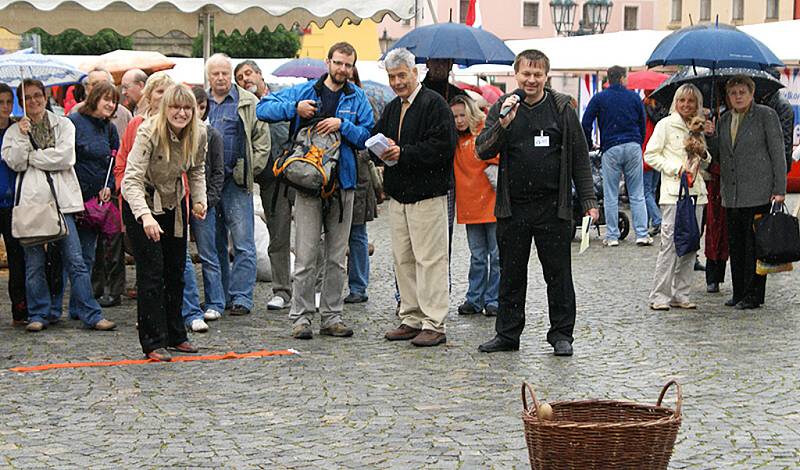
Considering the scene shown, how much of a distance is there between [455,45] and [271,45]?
127 feet

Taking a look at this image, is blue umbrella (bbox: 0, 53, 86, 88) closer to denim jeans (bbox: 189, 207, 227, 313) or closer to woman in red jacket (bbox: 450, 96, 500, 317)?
denim jeans (bbox: 189, 207, 227, 313)

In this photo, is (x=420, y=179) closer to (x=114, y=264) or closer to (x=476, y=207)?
(x=476, y=207)

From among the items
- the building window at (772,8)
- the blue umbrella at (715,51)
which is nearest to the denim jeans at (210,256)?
the blue umbrella at (715,51)

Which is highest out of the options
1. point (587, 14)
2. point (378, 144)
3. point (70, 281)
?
point (587, 14)

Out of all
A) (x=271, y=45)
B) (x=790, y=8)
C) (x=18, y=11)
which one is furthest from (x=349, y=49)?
(x=790, y=8)

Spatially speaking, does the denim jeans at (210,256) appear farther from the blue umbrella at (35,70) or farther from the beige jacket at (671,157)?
the beige jacket at (671,157)

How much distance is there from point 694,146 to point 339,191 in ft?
9.93

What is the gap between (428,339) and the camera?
9648mm

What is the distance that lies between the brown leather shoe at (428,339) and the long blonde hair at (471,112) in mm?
1785

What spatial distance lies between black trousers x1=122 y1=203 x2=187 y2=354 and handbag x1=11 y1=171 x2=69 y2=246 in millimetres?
1229

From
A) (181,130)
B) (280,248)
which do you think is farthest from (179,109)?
(280,248)

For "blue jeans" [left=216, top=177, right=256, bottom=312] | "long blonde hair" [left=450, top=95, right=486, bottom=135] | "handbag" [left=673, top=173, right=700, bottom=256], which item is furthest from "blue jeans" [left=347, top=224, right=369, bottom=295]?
"handbag" [left=673, top=173, right=700, bottom=256]

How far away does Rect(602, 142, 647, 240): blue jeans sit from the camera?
16.6 metres

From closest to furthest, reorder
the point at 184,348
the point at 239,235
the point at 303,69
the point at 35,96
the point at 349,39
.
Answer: the point at 184,348 → the point at 35,96 → the point at 239,235 → the point at 303,69 → the point at 349,39
